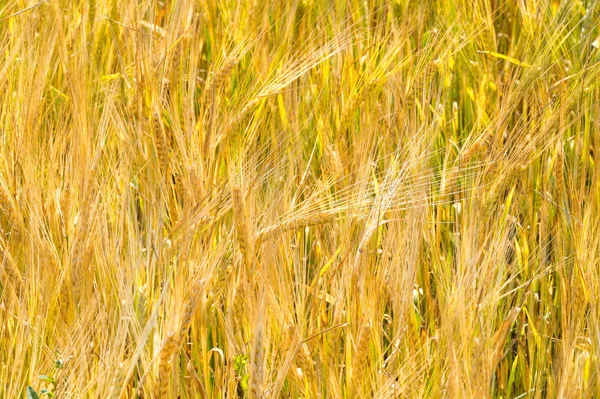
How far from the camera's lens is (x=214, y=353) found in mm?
1263

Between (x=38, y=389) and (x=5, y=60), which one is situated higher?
(x=5, y=60)

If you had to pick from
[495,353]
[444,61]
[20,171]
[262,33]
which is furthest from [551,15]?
[20,171]

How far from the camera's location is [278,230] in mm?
1100

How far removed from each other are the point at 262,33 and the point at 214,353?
0.55 metres

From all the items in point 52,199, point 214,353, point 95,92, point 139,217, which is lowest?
point 214,353

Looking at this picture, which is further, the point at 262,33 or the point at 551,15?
the point at 551,15

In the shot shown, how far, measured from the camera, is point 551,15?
1755 millimetres

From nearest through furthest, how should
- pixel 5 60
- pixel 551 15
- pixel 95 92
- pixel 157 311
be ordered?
pixel 157 311 → pixel 5 60 → pixel 95 92 → pixel 551 15

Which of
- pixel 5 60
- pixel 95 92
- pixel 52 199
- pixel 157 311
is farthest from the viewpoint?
pixel 95 92

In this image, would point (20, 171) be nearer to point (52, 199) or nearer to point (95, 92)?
point (52, 199)

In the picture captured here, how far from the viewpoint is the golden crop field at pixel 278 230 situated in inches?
40.3

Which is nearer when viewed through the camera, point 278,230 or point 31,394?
point 31,394

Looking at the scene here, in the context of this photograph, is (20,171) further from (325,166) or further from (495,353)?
(495,353)

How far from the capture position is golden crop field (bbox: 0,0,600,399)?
3.35 feet
